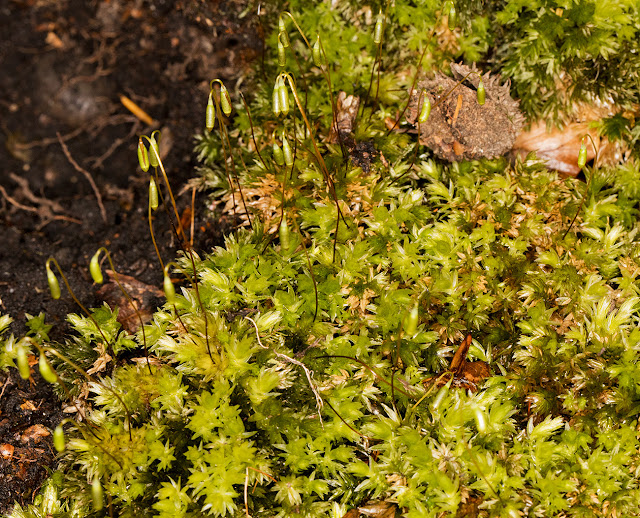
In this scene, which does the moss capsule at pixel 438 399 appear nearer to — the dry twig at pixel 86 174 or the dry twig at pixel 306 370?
the dry twig at pixel 306 370

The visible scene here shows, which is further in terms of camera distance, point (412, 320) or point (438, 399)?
point (438, 399)

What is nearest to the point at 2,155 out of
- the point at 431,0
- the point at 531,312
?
the point at 431,0

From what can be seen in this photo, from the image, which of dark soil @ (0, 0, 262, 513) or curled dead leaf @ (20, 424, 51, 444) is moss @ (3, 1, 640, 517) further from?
dark soil @ (0, 0, 262, 513)

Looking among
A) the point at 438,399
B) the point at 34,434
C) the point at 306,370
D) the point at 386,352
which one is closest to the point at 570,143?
the point at 386,352

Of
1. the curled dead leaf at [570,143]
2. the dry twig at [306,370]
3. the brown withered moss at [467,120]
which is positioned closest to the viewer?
the dry twig at [306,370]

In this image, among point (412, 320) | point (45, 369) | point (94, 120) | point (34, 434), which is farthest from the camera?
point (94, 120)

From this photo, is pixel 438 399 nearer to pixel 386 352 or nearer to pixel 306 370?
pixel 386 352

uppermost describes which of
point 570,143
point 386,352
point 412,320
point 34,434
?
point 570,143

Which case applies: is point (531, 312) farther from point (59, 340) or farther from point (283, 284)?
point (59, 340)

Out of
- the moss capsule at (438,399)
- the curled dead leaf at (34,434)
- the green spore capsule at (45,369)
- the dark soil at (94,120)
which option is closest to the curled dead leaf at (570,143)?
the moss capsule at (438,399)

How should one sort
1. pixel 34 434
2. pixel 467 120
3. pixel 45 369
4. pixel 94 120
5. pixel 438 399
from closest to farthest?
pixel 45 369 < pixel 438 399 < pixel 34 434 < pixel 467 120 < pixel 94 120
